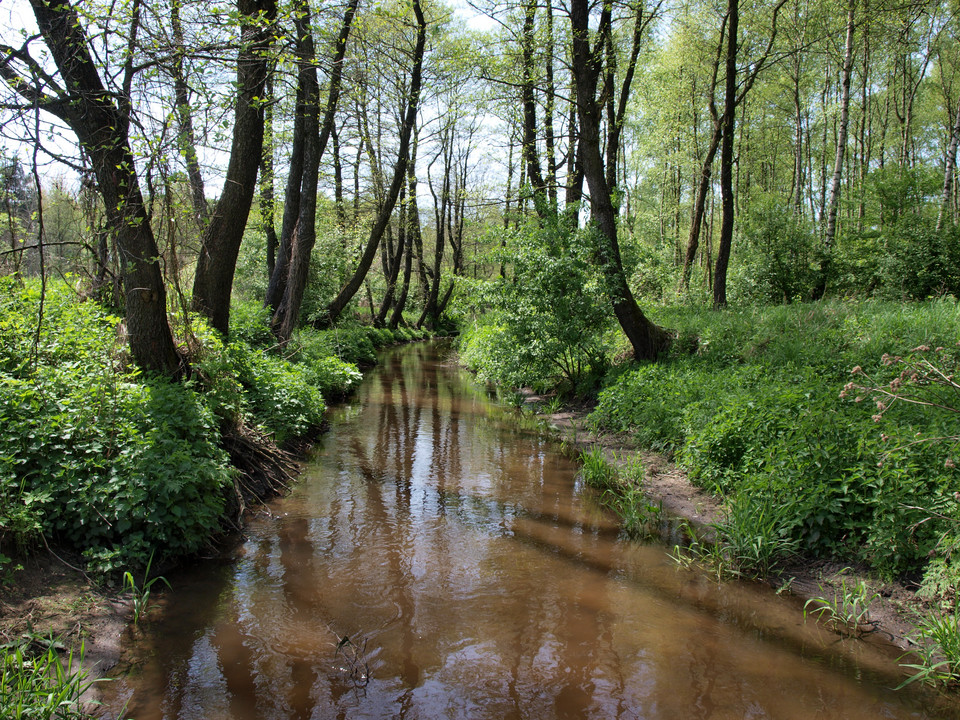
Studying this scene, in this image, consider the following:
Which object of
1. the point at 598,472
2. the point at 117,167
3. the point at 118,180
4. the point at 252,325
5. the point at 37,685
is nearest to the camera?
the point at 37,685

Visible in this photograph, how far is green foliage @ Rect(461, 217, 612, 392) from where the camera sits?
10.9 metres

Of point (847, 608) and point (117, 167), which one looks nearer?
point (847, 608)

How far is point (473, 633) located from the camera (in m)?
4.24

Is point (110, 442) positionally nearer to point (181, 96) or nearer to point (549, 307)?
point (181, 96)

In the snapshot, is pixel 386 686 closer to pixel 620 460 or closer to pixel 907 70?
pixel 620 460

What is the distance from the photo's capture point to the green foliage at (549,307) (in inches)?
429

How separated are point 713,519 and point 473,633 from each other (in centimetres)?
328

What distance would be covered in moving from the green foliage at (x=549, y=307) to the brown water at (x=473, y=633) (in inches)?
189

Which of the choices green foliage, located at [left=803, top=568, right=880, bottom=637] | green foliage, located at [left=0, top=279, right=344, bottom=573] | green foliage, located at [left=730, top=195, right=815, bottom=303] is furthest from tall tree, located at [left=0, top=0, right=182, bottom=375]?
green foliage, located at [left=730, top=195, right=815, bottom=303]

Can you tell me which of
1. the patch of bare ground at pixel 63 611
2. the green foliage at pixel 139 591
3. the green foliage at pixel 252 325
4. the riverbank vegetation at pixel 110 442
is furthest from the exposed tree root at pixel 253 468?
the green foliage at pixel 252 325

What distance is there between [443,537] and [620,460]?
11.0 feet

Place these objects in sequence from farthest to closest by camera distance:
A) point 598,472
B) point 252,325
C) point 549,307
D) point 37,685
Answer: point 549,307 → point 252,325 → point 598,472 → point 37,685

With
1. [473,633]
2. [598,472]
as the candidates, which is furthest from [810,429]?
[473,633]

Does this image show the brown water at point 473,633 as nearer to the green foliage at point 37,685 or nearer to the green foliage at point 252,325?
the green foliage at point 37,685
